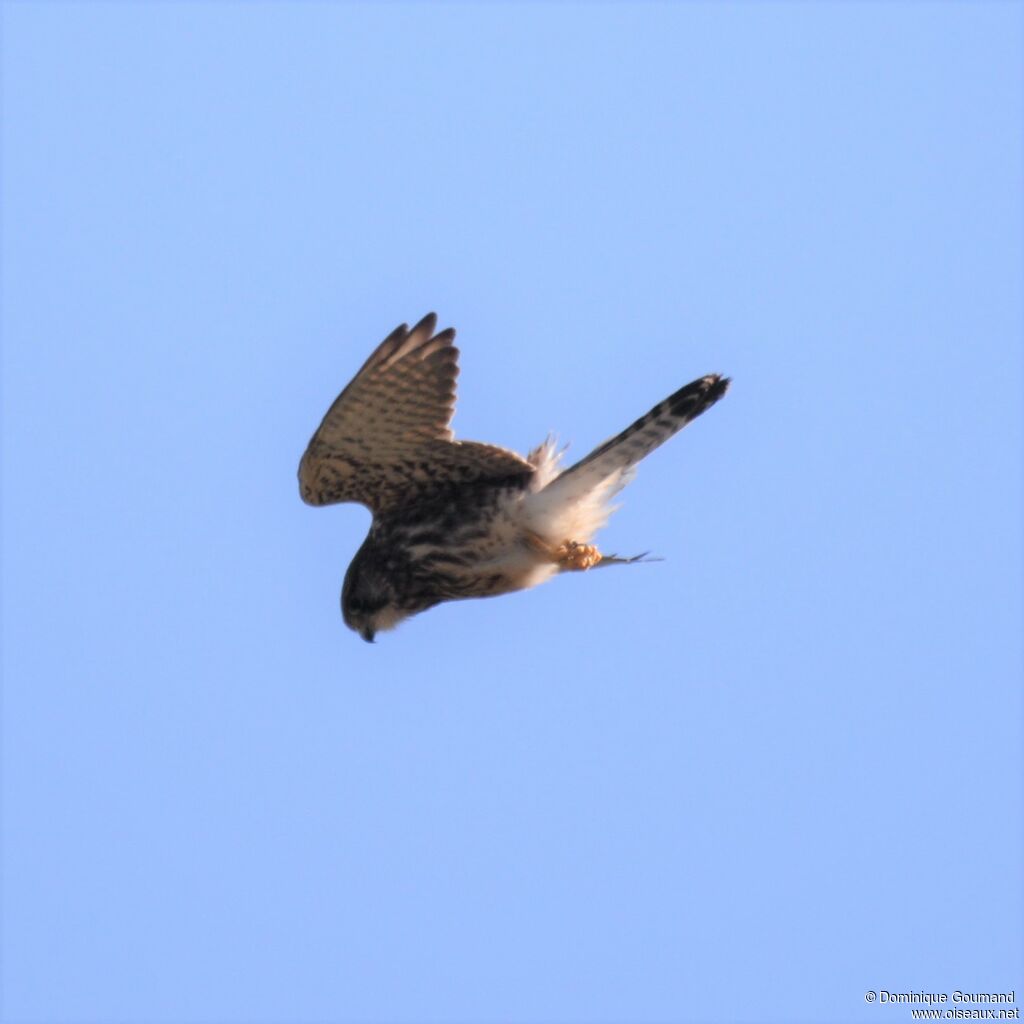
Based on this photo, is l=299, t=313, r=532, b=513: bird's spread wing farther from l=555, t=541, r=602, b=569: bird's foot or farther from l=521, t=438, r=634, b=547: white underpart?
l=555, t=541, r=602, b=569: bird's foot

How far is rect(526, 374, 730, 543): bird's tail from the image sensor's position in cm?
889

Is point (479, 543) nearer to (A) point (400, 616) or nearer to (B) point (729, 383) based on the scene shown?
(A) point (400, 616)

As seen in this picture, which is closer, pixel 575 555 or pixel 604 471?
pixel 604 471

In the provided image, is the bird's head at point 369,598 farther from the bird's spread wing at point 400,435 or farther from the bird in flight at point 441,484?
the bird's spread wing at point 400,435

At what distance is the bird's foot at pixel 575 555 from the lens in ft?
30.9

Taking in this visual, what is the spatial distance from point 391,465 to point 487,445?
1.70 ft

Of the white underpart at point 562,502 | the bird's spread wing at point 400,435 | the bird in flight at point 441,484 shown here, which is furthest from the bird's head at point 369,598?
the white underpart at point 562,502

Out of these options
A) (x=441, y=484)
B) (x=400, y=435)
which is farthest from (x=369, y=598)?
(x=400, y=435)

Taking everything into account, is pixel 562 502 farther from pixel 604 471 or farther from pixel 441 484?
pixel 441 484

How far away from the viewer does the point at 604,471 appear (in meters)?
9.17

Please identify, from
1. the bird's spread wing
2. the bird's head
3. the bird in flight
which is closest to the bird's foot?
the bird in flight

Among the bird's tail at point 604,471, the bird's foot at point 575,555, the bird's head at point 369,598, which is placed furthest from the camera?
the bird's head at point 369,598

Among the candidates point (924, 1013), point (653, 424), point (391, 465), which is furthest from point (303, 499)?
point (924, 1013)

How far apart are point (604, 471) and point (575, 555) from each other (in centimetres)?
50
